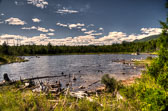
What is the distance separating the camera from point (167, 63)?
6684mm

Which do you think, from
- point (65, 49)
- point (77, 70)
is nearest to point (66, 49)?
point (65, 49)

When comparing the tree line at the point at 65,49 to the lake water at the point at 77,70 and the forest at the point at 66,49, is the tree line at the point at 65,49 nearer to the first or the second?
the forest at the point at 66,49

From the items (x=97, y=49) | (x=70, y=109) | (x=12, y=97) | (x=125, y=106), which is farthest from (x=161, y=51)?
(x=97, y=49)

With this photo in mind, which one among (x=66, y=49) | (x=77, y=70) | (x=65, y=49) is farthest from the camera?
(x=66, y=49)

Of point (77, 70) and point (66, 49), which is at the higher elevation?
point (66, 49)

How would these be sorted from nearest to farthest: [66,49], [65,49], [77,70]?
[77,70], [65,49], [66,49]

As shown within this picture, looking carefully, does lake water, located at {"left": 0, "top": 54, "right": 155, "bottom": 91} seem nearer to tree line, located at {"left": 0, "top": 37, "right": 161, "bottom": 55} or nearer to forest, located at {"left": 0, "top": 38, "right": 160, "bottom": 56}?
tree line, located at {"left": 0, "top": 37, "right": 161, "bottom": 55}

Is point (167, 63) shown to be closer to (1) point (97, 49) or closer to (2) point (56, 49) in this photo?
(2) point (56, 49)

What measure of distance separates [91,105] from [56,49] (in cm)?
17561

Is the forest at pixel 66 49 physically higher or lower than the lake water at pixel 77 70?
higher

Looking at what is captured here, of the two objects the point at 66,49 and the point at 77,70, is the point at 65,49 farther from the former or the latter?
the point at 77,70

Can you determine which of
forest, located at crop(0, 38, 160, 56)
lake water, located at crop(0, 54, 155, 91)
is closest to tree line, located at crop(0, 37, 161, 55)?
forest, located at crop(0, 38, 160, 56)

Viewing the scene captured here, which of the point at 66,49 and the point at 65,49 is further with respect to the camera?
the point at 66,49

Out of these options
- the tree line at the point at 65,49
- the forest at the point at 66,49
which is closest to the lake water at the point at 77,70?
the tree line at the point at 65,49
